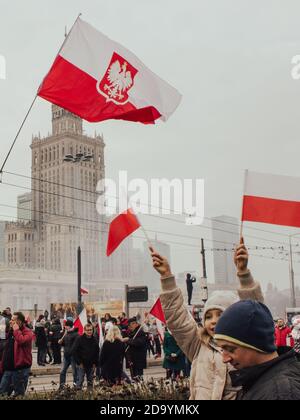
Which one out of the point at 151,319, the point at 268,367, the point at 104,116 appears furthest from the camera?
the point at 151,319

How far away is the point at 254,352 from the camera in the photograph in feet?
8.45

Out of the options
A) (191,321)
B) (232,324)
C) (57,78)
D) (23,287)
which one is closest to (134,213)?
(57,78)

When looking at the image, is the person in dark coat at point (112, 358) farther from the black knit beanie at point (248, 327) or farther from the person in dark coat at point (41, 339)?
the black knit beanie at point (248, 327)

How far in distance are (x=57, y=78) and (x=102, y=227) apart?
121 m

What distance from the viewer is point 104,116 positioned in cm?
878

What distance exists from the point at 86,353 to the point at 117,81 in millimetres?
6296

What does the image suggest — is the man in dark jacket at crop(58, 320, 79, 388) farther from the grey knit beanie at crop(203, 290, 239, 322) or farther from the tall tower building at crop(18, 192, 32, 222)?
the tall tower building at crop(18, 192, 32, 222)

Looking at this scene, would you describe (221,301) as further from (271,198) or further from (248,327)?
(271,198)

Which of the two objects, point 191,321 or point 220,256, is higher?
point 220,256

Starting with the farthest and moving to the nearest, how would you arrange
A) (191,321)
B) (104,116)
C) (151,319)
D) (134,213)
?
(151,319)
(104,116)
(134,213)
(191,321)

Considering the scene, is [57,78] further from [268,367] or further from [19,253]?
[19,253]

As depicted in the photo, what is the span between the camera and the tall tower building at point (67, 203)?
409ft

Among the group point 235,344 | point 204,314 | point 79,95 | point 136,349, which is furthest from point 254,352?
point 136,349

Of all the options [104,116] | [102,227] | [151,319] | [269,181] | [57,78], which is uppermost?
[102,227]
